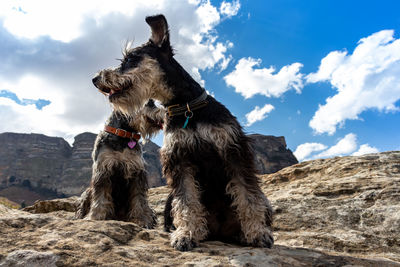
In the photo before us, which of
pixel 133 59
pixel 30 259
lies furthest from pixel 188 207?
pixel 133 59

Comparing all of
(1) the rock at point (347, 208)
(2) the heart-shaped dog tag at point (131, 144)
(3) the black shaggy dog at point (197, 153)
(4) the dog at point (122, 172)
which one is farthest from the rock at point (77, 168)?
(3) the black shaggy dog at point (197, 153)

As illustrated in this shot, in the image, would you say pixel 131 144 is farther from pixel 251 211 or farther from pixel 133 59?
Answer: pixel 251 211

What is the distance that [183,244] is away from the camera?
336 centimetres

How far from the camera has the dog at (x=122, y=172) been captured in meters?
5.80

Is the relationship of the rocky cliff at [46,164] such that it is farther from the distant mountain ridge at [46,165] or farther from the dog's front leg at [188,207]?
the dog's front leg at [188,207]

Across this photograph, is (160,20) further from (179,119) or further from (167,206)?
(167,206)

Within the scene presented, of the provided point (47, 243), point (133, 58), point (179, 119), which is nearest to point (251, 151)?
point (179, 119)

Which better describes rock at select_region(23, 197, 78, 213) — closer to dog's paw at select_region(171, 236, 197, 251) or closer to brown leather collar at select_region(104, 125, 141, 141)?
brown leather collar at select_region(104, 125, 141, 141)

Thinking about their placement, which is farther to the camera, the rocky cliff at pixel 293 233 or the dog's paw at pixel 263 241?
the dog's paw at pixel 263 241

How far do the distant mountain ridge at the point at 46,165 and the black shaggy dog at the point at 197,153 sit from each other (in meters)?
115

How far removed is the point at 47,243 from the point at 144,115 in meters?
3.24

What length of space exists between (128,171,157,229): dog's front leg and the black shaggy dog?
1774 millimetres

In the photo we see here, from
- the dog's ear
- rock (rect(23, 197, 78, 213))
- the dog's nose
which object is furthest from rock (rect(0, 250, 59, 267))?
rock (rect(23, 197, 78, 213))

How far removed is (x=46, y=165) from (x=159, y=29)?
159 m
